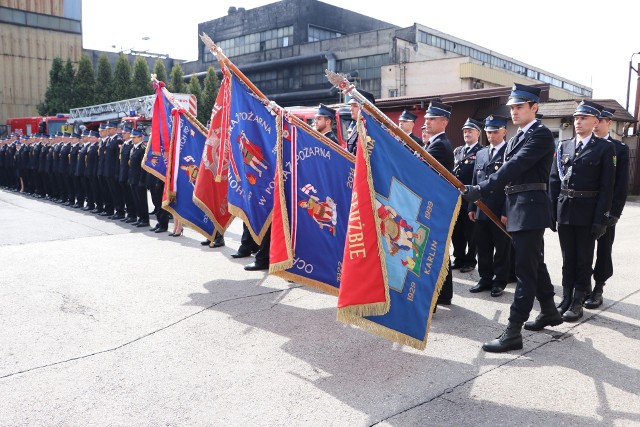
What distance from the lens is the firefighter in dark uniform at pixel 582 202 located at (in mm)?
4922

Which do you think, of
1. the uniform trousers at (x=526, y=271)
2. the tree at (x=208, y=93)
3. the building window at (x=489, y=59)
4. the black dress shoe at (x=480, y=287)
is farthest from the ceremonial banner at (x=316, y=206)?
the building window at (x=489, y=59)

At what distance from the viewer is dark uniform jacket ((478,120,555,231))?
13.6 feet

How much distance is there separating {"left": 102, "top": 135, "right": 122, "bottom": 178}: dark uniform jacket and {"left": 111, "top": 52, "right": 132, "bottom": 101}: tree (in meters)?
28.8

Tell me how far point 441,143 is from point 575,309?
1.93m

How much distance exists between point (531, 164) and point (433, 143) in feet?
4.35

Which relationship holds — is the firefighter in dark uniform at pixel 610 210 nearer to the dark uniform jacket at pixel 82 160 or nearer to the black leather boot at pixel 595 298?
the black leather boot at pixel 595 298

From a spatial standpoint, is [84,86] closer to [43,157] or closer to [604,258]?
[43,157]

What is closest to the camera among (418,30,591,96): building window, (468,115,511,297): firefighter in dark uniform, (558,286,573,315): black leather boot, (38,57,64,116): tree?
(558,286,573,315): black leather boot

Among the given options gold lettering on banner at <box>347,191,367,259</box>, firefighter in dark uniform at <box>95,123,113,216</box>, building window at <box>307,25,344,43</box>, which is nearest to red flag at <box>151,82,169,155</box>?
firefighter in dark uniform at <box>95,123,113,216</box>

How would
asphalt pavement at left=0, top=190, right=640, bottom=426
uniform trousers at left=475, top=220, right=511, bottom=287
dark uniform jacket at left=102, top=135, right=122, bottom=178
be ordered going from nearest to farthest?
1. asphalt pavement at left=0, top=190, right=640, bottom=426
2. uniform trousers at left=475, top=220, right=511, bottom=287
3. dark uniform jacket at left=102, top=135, right=122, bottom=178

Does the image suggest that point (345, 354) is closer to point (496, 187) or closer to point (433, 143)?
point (496, 187)

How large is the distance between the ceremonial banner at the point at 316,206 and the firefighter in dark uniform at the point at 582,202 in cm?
202

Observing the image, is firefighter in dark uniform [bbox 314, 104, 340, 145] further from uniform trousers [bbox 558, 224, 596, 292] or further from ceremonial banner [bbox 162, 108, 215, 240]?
uniform trousers [bbox 558, 224, 596, 292]

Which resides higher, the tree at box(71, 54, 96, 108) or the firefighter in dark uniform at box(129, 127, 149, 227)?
the tree at box(71, 54, 96, 108)
